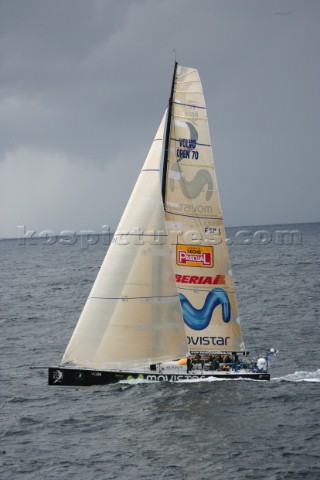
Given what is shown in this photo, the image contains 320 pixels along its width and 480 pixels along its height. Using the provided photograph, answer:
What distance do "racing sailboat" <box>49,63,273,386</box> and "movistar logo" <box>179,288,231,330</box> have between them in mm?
47

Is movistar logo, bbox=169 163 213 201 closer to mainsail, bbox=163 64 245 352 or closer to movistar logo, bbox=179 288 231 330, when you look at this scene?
mainsail, bbox=163 64 245 352

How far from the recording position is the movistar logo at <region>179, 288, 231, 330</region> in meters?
32.3

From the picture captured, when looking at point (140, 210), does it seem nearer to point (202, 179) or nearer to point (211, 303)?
point (202, 179)

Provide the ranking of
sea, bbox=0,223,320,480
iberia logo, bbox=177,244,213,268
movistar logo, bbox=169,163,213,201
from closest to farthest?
sea, bbox=0,223,320,480, movistar logo, bbox=169,163,213,201, iberia logo, bbox=177,244,213,268

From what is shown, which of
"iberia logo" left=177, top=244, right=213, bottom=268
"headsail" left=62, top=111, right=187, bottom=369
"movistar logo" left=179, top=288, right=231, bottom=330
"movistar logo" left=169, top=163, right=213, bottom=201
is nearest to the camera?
"headsail" left=62, top=111, right=187, bottom=369

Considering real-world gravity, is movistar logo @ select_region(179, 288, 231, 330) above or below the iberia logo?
below

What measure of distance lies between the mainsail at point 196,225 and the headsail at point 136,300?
97 cm

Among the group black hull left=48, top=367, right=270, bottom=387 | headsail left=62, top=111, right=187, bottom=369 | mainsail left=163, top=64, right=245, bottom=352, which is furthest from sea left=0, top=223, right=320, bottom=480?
mainsail left=163, top=64, right=245, bottom=352

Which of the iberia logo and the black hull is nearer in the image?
the black hull

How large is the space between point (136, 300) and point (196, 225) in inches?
185

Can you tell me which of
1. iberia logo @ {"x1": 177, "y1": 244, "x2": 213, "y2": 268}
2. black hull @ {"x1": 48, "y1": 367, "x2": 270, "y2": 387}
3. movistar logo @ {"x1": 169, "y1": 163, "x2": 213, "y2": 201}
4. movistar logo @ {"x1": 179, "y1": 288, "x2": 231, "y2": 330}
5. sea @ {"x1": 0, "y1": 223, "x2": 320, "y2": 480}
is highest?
movistar logo @ {"x1": 169, "y1": 163, "x2": 213, "y2": 201}

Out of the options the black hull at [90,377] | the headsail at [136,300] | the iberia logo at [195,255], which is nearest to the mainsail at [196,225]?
the iberia logo at [195,255]

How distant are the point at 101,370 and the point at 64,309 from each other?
3242 centimetres

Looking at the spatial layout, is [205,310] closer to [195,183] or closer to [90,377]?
[195,183]
